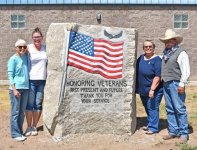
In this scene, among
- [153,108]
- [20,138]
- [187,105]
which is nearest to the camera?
[20,138]

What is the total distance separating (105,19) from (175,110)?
36.8ft

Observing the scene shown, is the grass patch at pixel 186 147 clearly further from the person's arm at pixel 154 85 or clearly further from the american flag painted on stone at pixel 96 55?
the american flag painted on stone at pixel 96 55

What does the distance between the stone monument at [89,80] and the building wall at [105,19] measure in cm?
1062

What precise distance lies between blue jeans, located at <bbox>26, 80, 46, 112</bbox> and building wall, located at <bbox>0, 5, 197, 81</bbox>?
10.7m

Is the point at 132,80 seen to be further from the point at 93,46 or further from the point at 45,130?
the point at 45,130

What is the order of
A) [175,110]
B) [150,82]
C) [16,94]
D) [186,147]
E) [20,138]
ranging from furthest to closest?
[150,82] → [20,138] → [175,110] → [16,94] → [186,147]

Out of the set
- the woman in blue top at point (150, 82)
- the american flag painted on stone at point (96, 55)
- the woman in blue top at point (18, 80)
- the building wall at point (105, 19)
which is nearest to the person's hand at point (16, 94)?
the woman in blue top at point (18, 80)

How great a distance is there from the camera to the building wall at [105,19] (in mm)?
Result: 18578

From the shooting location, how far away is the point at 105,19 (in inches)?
734

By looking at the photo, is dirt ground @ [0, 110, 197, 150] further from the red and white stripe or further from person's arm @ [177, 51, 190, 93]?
the red and white stripe

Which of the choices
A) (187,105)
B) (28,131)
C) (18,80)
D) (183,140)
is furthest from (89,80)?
(187,105)

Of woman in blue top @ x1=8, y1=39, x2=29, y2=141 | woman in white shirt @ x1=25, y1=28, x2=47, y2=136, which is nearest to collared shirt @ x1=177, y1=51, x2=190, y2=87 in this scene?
woman in white shirt @ x1=25, y1=28, x2=47, y2=136

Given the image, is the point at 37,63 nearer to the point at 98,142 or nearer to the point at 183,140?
the point at 98,142

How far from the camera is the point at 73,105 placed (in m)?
7.81
